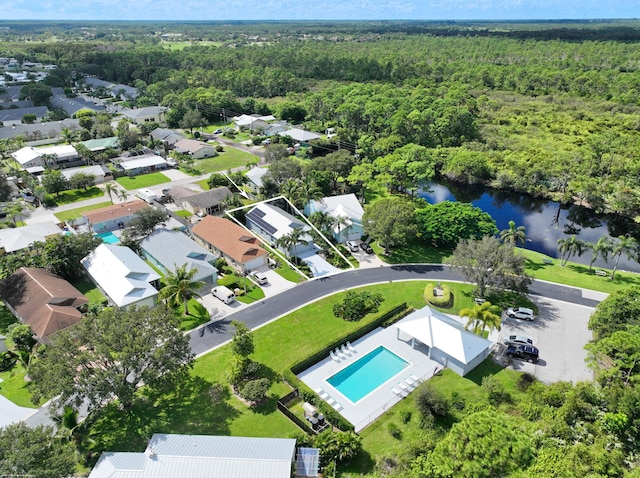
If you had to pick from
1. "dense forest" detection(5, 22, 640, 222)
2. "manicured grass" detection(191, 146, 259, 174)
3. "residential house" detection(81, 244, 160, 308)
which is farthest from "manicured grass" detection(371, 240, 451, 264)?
"manicured grass" detection(191, 146, 259, 174)

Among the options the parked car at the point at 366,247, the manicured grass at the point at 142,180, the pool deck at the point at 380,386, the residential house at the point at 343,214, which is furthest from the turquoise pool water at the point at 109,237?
the pool deck at the point at 380,386

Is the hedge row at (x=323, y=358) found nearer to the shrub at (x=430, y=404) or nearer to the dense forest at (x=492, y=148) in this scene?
the dense forest at (x=492, y=148)

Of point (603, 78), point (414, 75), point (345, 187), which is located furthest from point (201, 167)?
point (603, 78)

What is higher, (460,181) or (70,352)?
(70,352)

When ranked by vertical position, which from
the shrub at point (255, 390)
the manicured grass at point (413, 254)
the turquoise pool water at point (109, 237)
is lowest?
the turquoise pool water at point (109, 237)

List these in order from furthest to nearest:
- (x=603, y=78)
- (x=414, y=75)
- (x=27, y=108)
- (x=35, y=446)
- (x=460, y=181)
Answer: (x=414, y=75) < (x=603, y=78) < (x=27, y=108) < (x=460, y=181) < (x=35, y=446)

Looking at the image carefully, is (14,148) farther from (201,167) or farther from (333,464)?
(333,464)
